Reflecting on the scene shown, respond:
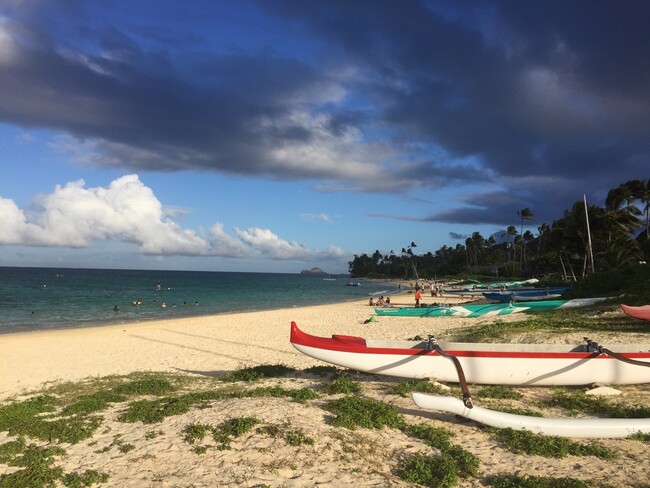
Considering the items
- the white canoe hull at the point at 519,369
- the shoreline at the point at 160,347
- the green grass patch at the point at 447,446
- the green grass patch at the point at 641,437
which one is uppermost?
the white canoe hull at the point at 519,369

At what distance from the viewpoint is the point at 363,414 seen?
282 inches

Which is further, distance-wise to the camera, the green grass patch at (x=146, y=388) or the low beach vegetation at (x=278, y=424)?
the green grass patch at (x=146, y=388)

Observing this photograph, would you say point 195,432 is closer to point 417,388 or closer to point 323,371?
point 417,388

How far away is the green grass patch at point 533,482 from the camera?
4.91 meters

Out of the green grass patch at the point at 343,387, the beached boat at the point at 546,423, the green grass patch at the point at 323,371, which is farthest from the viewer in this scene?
the green grass patch at the point at 323,371

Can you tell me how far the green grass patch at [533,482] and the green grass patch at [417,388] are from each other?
3.06 meters

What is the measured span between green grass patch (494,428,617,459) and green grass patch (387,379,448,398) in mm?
1927

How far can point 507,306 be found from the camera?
87.6 feet

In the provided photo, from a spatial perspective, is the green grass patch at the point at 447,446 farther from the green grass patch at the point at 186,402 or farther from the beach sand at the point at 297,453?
the green grass patch at the point at 186,402

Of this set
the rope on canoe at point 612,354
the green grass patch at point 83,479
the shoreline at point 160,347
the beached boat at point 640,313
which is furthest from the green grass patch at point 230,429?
the beached boat at point 640,313

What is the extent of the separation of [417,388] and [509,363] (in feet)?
6.28

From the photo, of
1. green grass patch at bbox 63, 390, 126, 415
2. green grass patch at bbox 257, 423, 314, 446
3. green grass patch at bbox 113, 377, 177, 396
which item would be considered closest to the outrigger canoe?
green grass patch at bbox 113, 377, 177, 396

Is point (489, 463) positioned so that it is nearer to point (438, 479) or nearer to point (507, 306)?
point (438, 479)

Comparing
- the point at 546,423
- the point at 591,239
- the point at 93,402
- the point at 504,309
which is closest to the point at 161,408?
the point at 93,402
